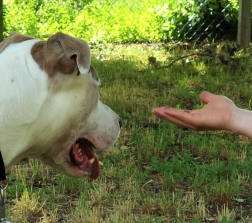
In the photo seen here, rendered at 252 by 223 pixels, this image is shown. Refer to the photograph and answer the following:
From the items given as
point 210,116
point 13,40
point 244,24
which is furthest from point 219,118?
point 244,24

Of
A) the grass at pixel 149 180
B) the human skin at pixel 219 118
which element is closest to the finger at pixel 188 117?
the human skin at pixel 219 118

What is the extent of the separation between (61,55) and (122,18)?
7282mm

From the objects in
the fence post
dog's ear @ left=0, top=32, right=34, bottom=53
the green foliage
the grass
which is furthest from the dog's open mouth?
the green foliage

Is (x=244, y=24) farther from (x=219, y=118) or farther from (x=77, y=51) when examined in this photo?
(x=77, y=51)

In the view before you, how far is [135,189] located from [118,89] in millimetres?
2390

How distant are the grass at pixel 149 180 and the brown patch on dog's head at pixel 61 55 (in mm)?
1340

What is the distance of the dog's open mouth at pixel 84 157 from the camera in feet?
9.52

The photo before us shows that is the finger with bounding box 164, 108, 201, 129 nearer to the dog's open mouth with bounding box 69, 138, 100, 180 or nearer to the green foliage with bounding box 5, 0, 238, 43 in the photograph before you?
the dog's open mouth with bounding box 69, 138, 100, 180

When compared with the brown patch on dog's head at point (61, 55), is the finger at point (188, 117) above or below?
below

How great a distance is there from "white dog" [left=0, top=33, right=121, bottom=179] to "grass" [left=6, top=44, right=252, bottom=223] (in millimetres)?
1008

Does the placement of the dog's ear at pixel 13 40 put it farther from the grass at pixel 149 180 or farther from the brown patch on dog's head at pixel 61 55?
the grass at pixel 149 180

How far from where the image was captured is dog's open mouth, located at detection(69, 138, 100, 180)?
290 centimetres

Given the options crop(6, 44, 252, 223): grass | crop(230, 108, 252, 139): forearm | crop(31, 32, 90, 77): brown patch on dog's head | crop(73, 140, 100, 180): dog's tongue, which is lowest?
crop(6, 44, 252, 223): grass

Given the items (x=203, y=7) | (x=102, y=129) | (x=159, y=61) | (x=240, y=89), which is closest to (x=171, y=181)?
(x=102, y=129)
